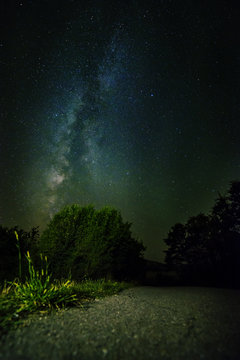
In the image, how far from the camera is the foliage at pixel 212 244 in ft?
54.2

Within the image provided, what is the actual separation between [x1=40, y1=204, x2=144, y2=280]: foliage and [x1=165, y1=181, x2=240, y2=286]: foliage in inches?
381

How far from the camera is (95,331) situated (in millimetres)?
2371

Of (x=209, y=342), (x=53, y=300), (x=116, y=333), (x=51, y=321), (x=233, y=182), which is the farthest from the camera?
(x=233, y=182)

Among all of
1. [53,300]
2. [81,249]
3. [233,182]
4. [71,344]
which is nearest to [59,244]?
[81,249]

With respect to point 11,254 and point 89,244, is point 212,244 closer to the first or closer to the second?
point 89,244

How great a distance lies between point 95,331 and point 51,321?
71 cm

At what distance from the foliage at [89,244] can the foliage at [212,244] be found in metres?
9.68

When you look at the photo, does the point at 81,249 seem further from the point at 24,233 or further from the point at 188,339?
the point at 188,339

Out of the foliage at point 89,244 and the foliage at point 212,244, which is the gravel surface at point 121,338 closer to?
the foliage at point 89,244

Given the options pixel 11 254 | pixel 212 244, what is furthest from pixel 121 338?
pixel 212 244

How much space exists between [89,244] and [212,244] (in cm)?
1406

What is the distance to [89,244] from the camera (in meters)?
10.6

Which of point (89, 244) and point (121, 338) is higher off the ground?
point (89, 244)

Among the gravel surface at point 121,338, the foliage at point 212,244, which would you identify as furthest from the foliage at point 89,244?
the foliage at point 212,244
